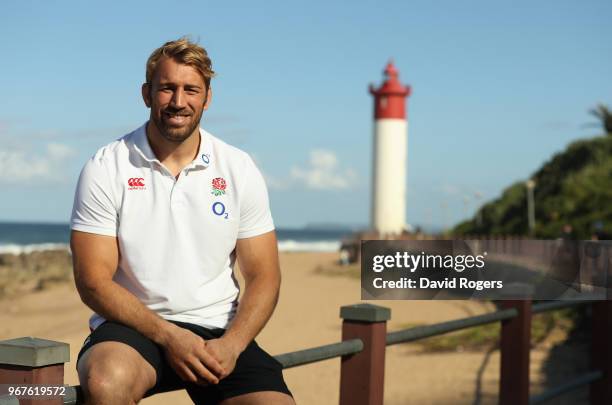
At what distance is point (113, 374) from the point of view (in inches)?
90.8

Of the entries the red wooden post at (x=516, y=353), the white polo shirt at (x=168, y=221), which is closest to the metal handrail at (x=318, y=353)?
the white polo shirt at (x=168, y=221)

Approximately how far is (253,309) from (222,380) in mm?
240

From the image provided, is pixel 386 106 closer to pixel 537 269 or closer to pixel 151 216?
pixel 537 269

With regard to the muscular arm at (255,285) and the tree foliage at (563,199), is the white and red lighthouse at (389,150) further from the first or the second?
the muscular arm at (255,285)

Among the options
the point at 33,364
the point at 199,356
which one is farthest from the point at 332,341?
the point at 33,364

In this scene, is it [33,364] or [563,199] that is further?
[563,199]

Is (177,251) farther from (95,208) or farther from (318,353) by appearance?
(318,353)

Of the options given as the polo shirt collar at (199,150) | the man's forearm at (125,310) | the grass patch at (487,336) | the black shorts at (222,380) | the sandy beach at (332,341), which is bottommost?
the sandy beach at (332,341)

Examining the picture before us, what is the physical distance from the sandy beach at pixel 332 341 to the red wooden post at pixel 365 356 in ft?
7.83

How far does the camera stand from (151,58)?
275 centimetres

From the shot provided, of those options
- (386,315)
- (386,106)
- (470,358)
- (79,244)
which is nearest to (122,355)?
(79,244)

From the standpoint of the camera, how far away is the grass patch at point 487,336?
10727mm

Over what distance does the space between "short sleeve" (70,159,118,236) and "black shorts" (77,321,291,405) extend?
0.91ft

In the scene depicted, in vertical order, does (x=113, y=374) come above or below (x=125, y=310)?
below
